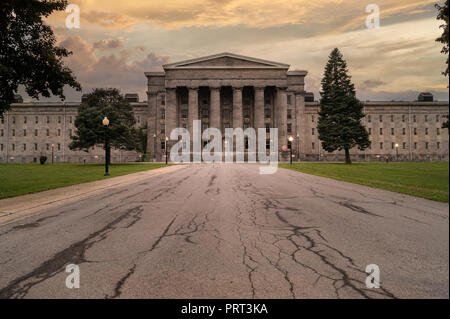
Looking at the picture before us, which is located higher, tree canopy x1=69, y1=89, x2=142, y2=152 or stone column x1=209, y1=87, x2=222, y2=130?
stone column x1=209, y1=87, x2=222, y2=130

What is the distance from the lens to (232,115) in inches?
3310

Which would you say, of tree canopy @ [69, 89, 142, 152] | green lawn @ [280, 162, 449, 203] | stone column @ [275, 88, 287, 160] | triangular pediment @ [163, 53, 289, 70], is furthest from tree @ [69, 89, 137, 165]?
stone column @ [275, 88, 287, 160]

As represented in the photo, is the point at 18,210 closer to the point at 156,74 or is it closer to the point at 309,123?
the point at 156,74

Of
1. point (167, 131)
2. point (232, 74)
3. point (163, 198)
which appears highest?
point (232, 74)

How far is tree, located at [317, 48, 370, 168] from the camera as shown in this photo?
49125mm

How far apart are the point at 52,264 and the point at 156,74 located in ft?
291

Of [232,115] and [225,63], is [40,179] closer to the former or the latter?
[225,63]

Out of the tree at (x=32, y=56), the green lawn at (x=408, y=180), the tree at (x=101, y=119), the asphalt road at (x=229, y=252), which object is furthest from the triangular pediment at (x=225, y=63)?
the asphalt road at (x=229, y=252)

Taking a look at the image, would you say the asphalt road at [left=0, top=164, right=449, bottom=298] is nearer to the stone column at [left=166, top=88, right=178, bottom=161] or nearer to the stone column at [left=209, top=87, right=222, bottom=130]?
the stone column at [left=209, top=87, right=222, bottom=130]

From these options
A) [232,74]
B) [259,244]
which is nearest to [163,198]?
[259,244]

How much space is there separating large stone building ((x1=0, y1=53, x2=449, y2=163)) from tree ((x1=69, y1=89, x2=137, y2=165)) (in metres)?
27.1

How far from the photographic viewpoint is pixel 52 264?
4.24m

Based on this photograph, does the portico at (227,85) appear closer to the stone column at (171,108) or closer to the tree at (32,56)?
the stone column at (171,108)

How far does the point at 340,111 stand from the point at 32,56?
4708 cm
